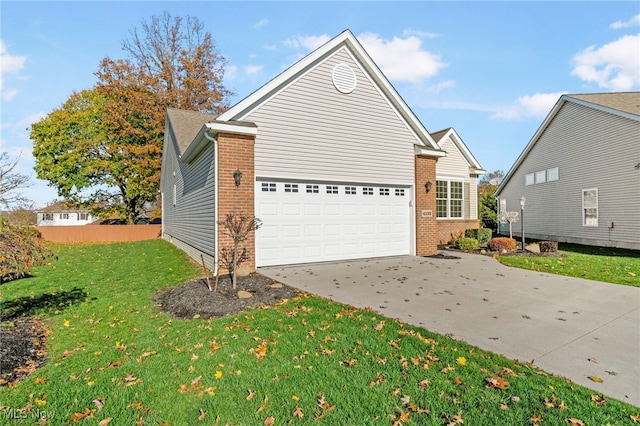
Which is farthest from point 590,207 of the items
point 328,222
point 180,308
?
point 180,308

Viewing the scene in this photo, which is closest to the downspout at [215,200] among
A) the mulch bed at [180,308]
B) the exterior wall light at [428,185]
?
the mulch bed at [180,308]

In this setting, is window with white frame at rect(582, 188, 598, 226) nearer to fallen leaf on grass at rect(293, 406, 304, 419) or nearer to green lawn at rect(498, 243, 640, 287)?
green lawn at rect(498, 243, 640, 287)

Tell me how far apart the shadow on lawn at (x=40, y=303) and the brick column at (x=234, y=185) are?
3.15 m

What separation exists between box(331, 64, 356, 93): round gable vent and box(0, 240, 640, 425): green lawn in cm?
735

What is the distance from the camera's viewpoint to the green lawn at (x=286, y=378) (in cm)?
271

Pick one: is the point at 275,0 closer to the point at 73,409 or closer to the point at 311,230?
the point at 311,230

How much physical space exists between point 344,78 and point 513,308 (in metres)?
7.89

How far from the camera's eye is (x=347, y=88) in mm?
10289

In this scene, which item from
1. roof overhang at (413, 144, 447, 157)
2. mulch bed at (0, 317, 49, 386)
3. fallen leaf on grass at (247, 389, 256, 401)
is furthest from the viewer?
roof overhang at (413, 144, 447, 157)

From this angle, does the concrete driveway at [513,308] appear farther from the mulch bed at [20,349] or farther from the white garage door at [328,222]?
the mulch bed at [20,349]

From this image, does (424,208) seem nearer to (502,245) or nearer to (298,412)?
(502,245)

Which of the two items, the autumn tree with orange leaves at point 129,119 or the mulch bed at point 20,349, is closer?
the mulch bed at point 20,349

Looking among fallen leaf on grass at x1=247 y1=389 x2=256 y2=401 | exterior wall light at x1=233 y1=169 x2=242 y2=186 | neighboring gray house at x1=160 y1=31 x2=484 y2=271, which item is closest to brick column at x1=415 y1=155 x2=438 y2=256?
neighboring gray house at x1=160 y1=31 x2=484 y2=271

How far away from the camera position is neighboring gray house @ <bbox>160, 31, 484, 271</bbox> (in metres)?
8.63
